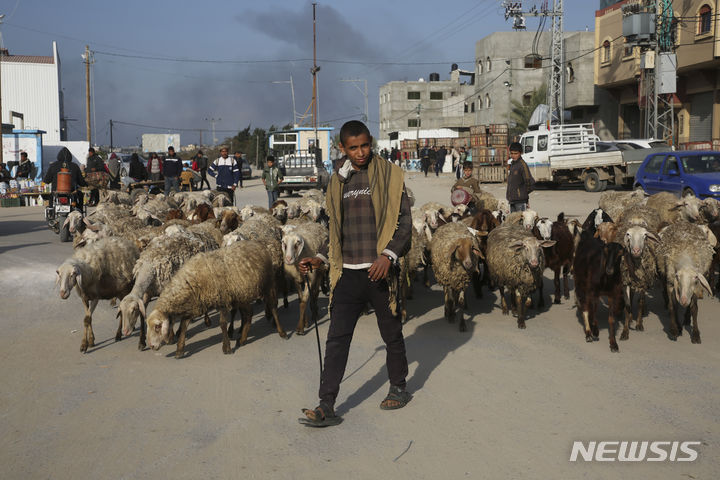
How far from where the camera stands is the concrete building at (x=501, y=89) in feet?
139

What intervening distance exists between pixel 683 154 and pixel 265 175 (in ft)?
36.1

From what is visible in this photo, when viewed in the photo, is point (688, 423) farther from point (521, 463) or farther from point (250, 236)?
point (250, 236)

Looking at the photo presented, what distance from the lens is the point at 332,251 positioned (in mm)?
4793

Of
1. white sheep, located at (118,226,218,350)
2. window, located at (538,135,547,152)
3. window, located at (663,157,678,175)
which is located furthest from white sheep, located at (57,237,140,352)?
window, located at (538,135,547,152)

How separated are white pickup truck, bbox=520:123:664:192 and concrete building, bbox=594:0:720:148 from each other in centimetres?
503

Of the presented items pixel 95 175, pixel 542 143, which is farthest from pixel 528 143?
pixel 95 175

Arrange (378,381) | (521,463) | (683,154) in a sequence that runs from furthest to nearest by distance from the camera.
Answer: (683,154), (378,381), (521,463)

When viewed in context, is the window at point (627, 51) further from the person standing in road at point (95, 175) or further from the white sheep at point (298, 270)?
the white sheep at point (298, 270)

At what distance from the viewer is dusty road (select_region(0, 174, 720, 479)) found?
13.5 feet

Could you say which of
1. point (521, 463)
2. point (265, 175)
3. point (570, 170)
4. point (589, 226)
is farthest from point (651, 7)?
point (521, 463)

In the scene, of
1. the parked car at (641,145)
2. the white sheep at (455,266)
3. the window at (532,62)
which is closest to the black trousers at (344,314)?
the white sheep at (455,266)

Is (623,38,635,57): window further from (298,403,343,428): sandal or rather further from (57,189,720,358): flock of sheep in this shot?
(298,403,343,428): sandal

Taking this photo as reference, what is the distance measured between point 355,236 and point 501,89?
5382 centimetres

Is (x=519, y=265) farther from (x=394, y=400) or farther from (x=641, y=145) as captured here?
(x=641, y=145)
